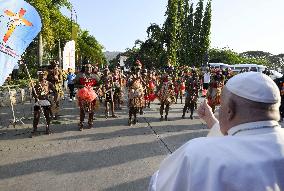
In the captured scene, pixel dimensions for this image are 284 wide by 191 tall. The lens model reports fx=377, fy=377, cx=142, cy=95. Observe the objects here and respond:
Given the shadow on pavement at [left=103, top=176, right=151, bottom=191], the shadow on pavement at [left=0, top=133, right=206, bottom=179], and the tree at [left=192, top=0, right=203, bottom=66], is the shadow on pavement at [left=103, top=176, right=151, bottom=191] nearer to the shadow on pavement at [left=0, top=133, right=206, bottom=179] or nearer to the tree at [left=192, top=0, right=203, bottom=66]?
the shadow on pavement at [left=0, top=133, right=206, bottom=179]

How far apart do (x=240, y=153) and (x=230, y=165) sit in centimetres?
7

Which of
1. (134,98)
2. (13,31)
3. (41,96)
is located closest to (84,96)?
(41,96)

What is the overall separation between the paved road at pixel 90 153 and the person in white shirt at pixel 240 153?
4606 millimetres

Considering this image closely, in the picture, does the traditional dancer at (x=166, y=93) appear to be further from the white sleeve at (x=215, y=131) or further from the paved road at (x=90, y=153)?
the white sleeve at (x=215, y=131)

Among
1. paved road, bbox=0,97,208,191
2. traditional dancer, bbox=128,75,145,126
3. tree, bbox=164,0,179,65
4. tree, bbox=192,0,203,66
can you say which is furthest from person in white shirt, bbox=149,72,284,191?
tree, bbox=192,0,203,66

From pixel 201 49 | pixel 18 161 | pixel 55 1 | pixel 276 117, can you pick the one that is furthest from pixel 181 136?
pixel 201 49

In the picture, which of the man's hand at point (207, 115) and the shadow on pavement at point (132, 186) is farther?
the shadow on pavement at point (132, 186)

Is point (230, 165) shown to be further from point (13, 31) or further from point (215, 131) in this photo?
point (13, 31)

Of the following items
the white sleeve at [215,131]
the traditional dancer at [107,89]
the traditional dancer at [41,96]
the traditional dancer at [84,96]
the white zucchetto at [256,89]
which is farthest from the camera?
the traditional dancer at [107,89]

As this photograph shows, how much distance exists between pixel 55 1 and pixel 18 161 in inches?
1233

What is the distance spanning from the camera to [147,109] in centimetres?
1656

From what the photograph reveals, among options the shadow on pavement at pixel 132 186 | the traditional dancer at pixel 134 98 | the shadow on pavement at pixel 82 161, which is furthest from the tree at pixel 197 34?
the shadow on pavement at pixel 132 186

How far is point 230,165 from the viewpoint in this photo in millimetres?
1448

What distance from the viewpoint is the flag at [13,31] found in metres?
7.96
